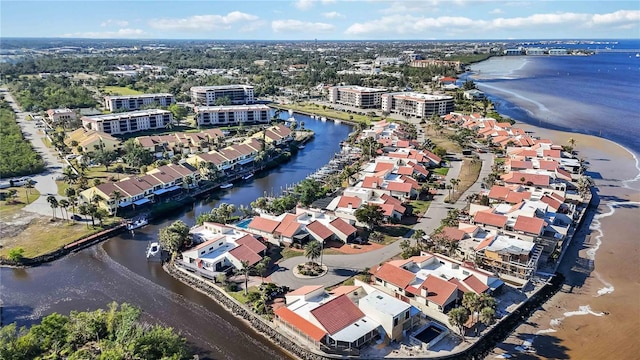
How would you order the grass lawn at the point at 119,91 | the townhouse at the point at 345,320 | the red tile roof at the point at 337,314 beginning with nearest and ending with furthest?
the townhouse at the point at 345,320 → the red tile roof at the point at 337,314 → the grass lawn at the point at 119,91

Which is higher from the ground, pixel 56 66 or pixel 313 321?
pixel 56 66

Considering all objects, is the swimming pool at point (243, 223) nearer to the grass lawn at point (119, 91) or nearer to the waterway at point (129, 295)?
the waterway at point (129, 295)

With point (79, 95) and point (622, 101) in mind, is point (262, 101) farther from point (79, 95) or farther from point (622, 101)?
point (622, 101)

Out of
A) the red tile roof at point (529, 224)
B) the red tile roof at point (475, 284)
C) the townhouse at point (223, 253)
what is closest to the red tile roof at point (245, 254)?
the townhouse at point (223, 253)

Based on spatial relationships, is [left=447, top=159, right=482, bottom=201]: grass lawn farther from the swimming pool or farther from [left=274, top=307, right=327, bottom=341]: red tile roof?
[left=274, top=307, right=327, bottom=341]: red tile roof

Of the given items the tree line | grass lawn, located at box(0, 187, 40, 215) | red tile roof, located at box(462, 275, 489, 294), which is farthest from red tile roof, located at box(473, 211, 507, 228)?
grass lawn, located at box(0, 187, 40, 215)

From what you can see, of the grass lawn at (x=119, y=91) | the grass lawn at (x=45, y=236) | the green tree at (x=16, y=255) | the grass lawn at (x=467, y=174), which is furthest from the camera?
the grass lawn at (x=119, y=91)

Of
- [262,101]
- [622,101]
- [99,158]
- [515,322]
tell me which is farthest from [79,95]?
[622,101]
